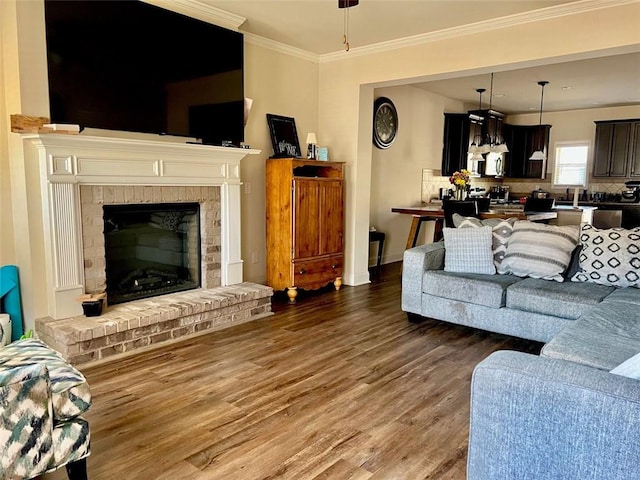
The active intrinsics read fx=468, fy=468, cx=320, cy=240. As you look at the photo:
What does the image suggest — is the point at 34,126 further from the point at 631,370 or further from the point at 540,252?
the point at 540,252

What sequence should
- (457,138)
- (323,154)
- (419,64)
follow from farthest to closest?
(457,138)
(323,154)
(419,64)

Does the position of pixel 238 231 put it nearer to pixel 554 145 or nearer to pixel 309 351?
pixel 309 351

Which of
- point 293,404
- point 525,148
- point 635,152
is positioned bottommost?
point 293,404

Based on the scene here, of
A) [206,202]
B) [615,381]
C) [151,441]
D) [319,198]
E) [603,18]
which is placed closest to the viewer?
[615,381]

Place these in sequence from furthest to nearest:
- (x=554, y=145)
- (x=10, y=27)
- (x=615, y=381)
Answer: (x=554, y=145) < (x=10, y=27) < (x=615, y=381)

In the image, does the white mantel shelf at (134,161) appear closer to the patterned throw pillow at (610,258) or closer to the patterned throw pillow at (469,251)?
the patterned throw pillow at (469,251)

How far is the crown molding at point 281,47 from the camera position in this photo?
183 inches

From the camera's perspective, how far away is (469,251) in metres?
3.91

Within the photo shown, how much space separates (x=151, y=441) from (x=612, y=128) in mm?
8913

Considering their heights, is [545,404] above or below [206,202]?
below

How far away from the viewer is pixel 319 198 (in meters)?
4.89

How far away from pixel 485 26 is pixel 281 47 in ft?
6.73

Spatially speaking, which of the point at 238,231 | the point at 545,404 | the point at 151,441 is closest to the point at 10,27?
the point at 238,231

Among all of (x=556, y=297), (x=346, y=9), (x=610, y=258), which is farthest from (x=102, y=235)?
(x=610, y=258)
